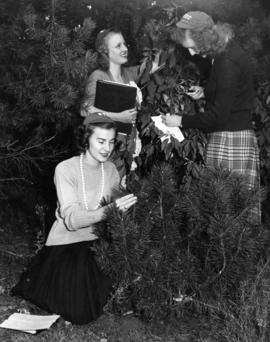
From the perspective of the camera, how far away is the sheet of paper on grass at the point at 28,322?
3356mm

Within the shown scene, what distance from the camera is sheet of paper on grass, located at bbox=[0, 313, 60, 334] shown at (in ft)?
11.0

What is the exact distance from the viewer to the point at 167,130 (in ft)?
12.8

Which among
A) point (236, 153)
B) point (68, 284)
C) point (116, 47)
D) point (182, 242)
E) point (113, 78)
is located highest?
point (116, 47)

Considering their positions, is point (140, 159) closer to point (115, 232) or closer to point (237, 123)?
point (237, 123)

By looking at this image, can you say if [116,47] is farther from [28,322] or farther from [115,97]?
[28,322]

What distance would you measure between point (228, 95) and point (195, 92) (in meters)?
0.39

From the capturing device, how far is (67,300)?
3469 millimetres

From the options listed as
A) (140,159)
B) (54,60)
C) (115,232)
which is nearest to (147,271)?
(115,232)

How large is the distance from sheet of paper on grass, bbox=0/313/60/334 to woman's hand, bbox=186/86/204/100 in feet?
5.49

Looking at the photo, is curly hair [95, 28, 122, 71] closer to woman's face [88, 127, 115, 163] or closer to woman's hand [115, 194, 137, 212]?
woman's face [88, 127, 115, 163]

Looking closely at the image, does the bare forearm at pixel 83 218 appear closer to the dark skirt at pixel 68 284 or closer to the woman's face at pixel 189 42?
the dark skirt at pixel 68 284

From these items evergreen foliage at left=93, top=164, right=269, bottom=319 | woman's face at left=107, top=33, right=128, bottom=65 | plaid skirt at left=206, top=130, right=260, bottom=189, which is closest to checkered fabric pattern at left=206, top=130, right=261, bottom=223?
plaid skirt at left=206, top=130, right=260, bottom=189

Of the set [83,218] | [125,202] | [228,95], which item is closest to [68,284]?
[83,218]

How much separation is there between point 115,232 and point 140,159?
1.20 meters
